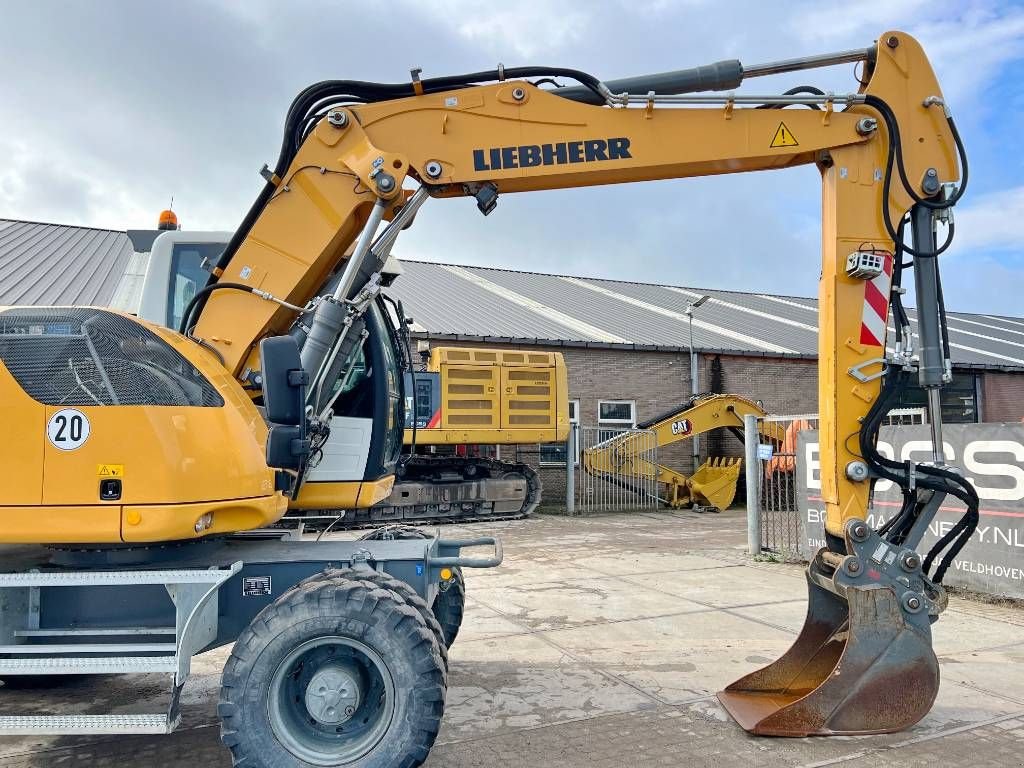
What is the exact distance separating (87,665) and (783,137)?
464 centimetres

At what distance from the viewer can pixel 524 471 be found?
16391mm

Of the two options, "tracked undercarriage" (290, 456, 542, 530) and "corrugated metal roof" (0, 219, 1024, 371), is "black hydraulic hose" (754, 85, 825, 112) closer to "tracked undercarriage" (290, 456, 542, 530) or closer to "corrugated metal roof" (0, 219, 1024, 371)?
"tracked undercarriage" (290, 456, 542, 530)

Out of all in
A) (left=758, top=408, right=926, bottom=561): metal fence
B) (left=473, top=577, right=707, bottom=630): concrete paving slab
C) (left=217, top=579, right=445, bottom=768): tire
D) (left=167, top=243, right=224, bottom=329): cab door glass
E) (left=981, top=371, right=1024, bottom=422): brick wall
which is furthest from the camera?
(left=981, top=371, right=1024, bottom=422): brick wall

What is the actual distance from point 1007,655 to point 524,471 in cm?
1082

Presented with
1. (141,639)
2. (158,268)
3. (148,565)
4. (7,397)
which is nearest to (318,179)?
(158,268)

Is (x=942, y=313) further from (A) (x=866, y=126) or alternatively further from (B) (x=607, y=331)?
(B) (x=607, y=331)

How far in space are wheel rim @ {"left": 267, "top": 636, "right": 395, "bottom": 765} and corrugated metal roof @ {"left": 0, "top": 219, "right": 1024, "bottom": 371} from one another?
13.5m

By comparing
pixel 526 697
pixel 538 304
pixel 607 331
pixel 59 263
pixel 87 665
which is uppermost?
pixel 59 263

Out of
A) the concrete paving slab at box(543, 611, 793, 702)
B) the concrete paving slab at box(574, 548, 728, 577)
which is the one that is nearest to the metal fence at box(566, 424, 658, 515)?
the concrete paving slab at box(574, 548, 728, 577)

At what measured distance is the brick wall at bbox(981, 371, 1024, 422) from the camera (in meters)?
24.7

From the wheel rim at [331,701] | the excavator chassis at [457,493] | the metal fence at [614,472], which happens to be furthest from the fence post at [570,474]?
the wheel rim at [331,701]

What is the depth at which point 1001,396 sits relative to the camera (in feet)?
82.1

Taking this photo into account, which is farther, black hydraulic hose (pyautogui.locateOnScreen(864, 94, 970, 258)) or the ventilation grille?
black hydraulic hose (pyautogui.locateOnScreen(864, 94, 970, 258))

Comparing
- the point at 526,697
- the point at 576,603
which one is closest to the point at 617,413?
the point at 576,603
